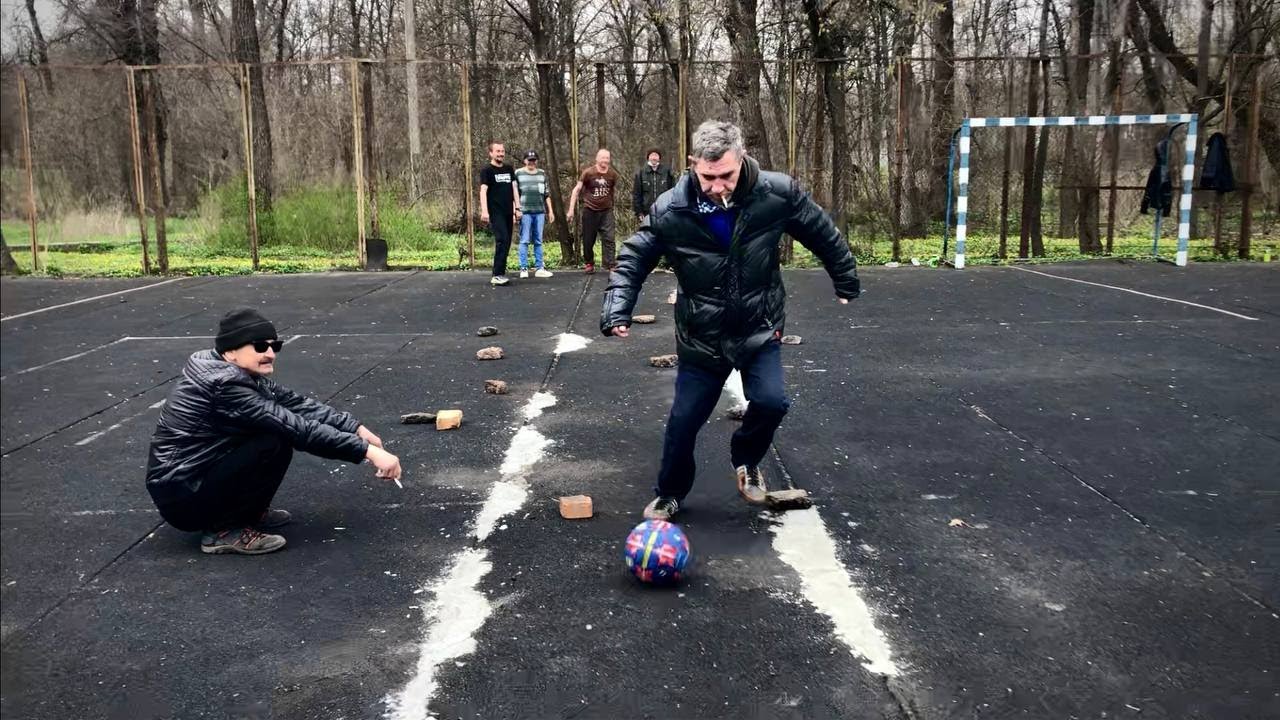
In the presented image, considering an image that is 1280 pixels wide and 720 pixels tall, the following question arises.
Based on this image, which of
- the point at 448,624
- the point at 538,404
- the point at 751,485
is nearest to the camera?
the point at 448,624

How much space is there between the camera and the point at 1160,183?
54.3 feet

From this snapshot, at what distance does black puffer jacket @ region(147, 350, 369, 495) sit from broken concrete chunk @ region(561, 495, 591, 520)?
43.1 inches

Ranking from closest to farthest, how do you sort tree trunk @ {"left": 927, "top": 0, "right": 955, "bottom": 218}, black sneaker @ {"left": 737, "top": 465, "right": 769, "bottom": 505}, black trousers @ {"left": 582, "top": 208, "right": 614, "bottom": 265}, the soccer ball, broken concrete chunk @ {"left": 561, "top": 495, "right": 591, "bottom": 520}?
the soccer ball
broken concrete chunk @ {"left": 561, "top": 495, "right": 591, "bottom": 520}
black sneaker @ {"left": 737, "top": 465, "right": 769, "bottom": 505}
black trousers @ {"left": 582, "top": 208, "right": 614, "bottom": 265}
tree trunk @ {"left": 927, "top": 0, "right": 955, "bottom": 218}

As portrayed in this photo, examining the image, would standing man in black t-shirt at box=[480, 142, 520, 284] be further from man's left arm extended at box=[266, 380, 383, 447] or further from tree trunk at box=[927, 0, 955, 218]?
man's left arm extended at box=[266, 380, 383, 447]

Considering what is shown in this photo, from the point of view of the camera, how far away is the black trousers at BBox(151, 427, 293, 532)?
4.41 metres

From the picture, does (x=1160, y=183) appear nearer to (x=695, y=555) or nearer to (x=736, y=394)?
(x=736, y=394)

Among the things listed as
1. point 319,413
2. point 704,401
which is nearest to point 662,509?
point 704,401

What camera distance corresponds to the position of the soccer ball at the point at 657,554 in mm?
4074

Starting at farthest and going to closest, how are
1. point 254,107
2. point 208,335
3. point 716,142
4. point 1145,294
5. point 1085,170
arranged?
point 254,107 < point 1085,170 < point 1145,294 < point 208,335 < point 716,142

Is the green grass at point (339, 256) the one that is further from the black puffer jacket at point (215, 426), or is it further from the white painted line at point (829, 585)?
the black puffer jacket at point (215, 426)

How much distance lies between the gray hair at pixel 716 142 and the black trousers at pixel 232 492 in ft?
7.47

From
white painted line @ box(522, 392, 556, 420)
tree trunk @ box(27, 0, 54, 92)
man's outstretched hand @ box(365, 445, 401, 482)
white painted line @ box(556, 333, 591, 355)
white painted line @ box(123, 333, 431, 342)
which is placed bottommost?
white painted line @ box(522, 392, 556, 420)

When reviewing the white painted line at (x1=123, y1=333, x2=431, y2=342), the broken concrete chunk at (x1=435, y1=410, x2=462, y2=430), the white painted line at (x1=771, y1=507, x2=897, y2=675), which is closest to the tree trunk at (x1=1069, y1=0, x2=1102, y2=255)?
the white painted line at (x1=123, y1=333, x2=431, y2=342)

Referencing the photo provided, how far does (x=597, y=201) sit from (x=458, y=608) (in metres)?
12.5
